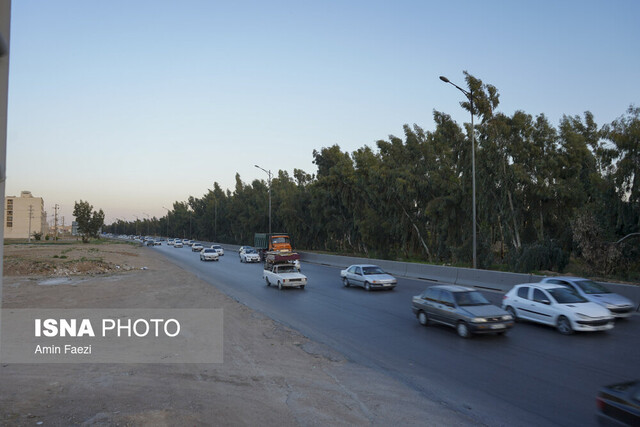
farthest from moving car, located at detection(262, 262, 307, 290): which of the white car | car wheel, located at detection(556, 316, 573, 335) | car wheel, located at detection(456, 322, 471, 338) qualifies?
car wheel, located at detection(556, 316, 573, 335)

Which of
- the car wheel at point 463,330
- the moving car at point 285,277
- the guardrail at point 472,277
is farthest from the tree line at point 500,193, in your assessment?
the car wheel at point 463,330

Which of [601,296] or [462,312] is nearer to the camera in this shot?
[462,312]

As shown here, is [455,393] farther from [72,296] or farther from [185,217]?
[185,217]

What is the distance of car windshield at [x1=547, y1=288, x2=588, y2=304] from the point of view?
13944 millimetres

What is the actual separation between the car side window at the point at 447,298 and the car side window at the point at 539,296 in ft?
9.61

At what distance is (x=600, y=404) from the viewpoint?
5.73 m

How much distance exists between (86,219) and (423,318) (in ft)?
354

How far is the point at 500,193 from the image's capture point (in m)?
33.3

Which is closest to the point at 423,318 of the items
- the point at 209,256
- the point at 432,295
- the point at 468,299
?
the point at 432,295

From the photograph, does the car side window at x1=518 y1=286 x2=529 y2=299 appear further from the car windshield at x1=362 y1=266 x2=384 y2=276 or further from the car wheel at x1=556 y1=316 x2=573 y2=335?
the car windshield at x1=362 y1=266 x2=384 y2=276

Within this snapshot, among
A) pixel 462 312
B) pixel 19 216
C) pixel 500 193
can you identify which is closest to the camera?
pixel 462 312

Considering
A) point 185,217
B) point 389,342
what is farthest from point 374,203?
point 185,217

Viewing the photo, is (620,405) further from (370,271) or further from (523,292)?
(370,271)

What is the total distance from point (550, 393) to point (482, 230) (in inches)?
1222
